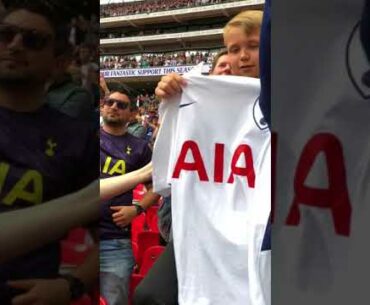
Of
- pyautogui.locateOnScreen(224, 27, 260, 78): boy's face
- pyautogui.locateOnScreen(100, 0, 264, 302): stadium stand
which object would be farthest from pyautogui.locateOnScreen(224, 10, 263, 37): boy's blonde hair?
pyautogui.locateOnScreen(100, 0, 264, 302): stadium stand

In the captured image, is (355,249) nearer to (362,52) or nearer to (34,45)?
(362,52)

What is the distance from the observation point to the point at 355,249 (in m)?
1.19

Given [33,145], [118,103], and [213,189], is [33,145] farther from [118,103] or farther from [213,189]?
[118,103]

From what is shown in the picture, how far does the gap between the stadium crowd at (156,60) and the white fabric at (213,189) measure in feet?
82.2

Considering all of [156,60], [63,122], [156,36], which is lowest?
[63,122]

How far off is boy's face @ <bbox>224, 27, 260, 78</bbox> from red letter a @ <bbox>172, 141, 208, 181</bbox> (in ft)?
0.81

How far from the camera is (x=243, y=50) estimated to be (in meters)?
1.78

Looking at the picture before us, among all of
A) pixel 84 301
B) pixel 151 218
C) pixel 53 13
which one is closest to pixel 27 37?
pixel 53 13

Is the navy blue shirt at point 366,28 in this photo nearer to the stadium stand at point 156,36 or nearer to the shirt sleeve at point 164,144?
the shirt sleeve at point 164,144

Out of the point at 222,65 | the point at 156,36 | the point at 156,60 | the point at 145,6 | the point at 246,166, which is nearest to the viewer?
the point at 246,166

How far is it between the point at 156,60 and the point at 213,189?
28111mm

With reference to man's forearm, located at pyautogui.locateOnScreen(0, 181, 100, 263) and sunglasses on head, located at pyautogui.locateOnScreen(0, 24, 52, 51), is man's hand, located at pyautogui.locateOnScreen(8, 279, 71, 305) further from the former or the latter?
sunglasses on head, located at pyautogui.locateOnScreen(0, 24, 52, 51)

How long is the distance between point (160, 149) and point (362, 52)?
84 centimetres

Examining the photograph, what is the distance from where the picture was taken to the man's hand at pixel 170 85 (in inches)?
73.9
